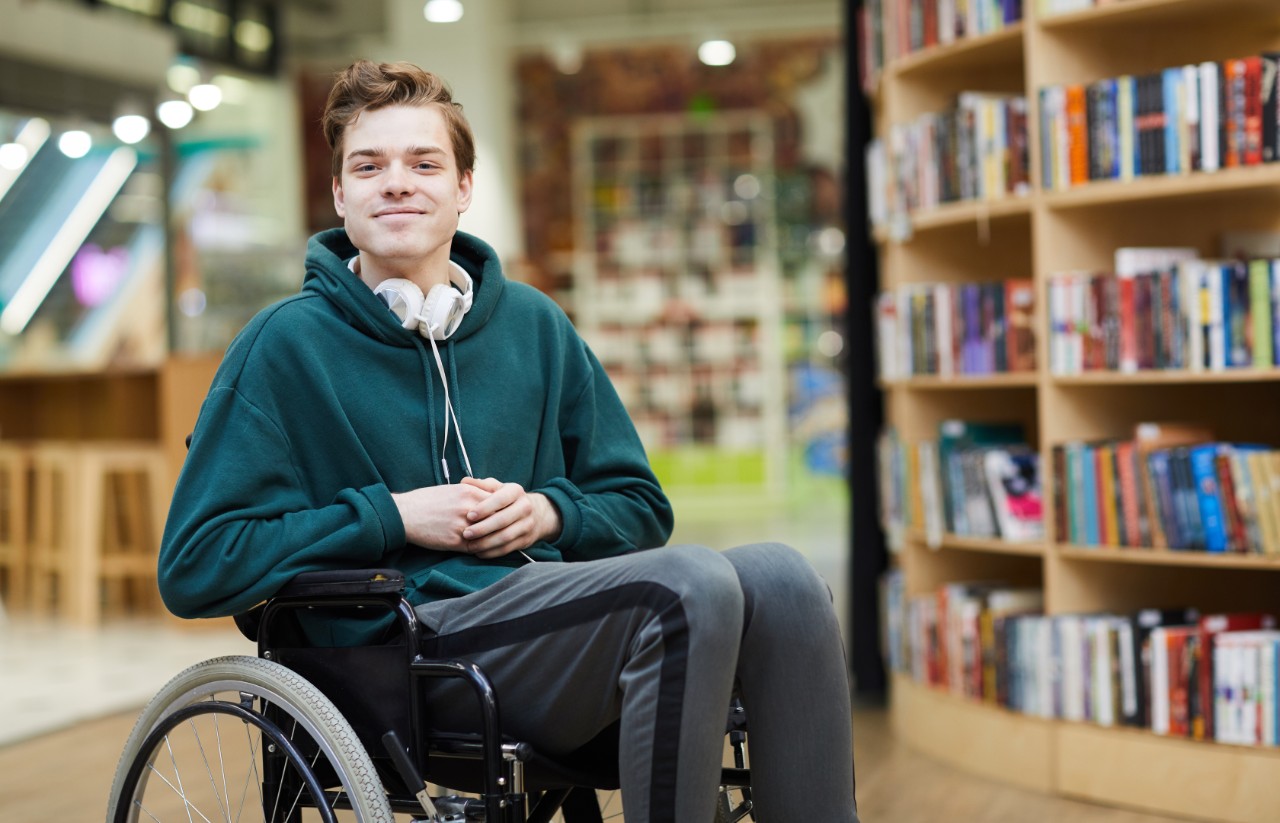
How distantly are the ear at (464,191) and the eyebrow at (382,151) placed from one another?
0.09 m

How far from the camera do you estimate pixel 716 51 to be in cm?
1010

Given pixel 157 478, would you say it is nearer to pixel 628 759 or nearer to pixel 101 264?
pixel 101 264

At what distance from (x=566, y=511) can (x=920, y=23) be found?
201 centimetres

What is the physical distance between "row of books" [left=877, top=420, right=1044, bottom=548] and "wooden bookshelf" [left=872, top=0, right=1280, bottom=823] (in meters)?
0.04

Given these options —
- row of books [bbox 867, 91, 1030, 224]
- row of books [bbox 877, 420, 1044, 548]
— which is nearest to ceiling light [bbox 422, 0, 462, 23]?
row of books [bbox 867, 91, 1030, 224]

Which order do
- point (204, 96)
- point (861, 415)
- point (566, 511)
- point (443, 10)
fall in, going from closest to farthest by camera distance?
point (566, 511) → point (861, 415) → point (204, 96) → point (443, 10)

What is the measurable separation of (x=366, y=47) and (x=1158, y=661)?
9256mm

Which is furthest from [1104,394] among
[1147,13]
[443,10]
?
[443,10]

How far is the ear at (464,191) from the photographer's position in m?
1.83

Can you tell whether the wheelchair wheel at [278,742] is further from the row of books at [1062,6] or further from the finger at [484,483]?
the row of books at [1062,6]

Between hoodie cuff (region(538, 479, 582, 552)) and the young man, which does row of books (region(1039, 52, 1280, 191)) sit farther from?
hoodie cuff (region(538, 479, 582, 552))

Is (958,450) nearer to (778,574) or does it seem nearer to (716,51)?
(778,574)

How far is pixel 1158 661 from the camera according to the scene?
2801mm

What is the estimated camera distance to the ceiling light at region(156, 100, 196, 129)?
7952mm
